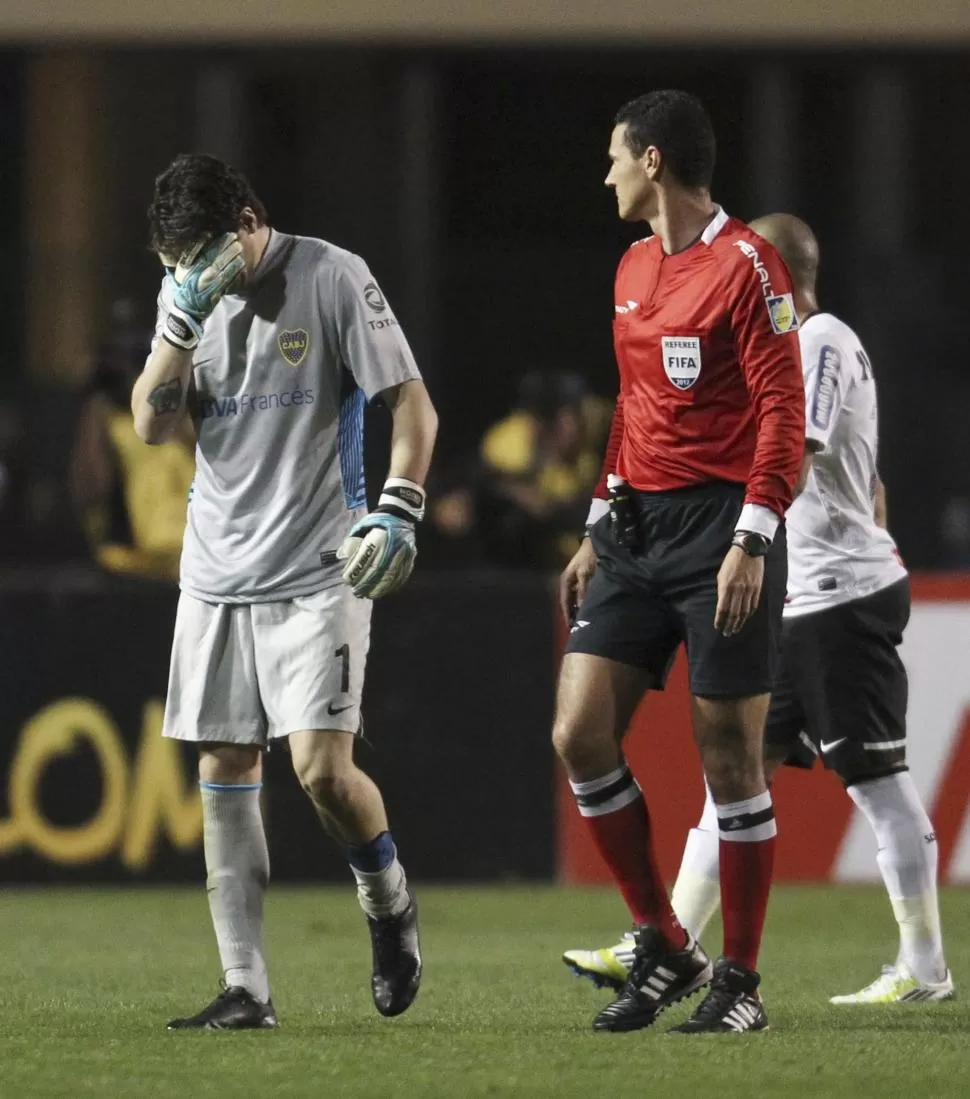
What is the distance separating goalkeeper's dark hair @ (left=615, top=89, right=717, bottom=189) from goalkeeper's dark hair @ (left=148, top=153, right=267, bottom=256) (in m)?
0.98

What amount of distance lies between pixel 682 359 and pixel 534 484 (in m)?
5.72

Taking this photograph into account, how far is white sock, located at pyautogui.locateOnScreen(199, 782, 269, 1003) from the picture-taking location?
601cm

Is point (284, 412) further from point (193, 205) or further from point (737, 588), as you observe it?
point (737, 588)

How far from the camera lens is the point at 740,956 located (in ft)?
19.4

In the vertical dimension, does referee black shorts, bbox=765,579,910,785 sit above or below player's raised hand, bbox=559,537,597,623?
below

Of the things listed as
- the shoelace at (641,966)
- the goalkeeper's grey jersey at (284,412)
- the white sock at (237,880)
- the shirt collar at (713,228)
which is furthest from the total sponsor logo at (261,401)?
the shoelace at (641,966)

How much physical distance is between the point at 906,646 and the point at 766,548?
4708 mm

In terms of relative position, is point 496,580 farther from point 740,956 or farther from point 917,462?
point 740,956

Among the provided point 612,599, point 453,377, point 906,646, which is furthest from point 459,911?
point 453,377

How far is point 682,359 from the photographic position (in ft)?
19.3

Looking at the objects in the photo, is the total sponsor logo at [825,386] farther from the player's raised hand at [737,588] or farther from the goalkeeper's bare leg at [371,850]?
the goalkeeper's bare leg at [371,850]

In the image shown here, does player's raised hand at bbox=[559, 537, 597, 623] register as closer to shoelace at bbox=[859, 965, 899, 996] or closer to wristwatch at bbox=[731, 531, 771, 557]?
wristwatch at bbox=[731, 531, 771, 557]

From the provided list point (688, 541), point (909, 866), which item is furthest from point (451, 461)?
point (688, 541)

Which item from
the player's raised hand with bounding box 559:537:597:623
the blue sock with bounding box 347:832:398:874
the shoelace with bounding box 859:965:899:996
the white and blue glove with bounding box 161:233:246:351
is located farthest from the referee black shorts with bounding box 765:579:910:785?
the white and blue glove with bounding box 161:233:246:351
